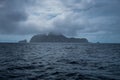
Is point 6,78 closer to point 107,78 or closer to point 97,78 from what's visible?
point 97,78

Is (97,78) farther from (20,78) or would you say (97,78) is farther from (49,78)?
(20,78)

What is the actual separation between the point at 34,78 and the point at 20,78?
1.22 meters

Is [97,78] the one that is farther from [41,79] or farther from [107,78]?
[41,79]

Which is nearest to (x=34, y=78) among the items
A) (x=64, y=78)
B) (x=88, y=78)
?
(x=64, y=78)

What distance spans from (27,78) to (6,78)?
1853mm

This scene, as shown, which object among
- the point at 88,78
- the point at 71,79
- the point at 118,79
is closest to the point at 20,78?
the point at 71,79

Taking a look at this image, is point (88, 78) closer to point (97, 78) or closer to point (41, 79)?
point (97, 78)

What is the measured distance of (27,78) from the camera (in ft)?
43.3

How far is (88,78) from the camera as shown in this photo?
44.6 feet

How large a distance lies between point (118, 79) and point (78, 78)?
3.50 metres

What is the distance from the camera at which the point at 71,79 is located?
13.1 m

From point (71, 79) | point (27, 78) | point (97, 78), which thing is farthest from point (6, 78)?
point (97, 78)

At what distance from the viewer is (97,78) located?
13.7 m

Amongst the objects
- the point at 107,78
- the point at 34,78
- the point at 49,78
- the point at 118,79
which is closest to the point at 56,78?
the point at 49,78
